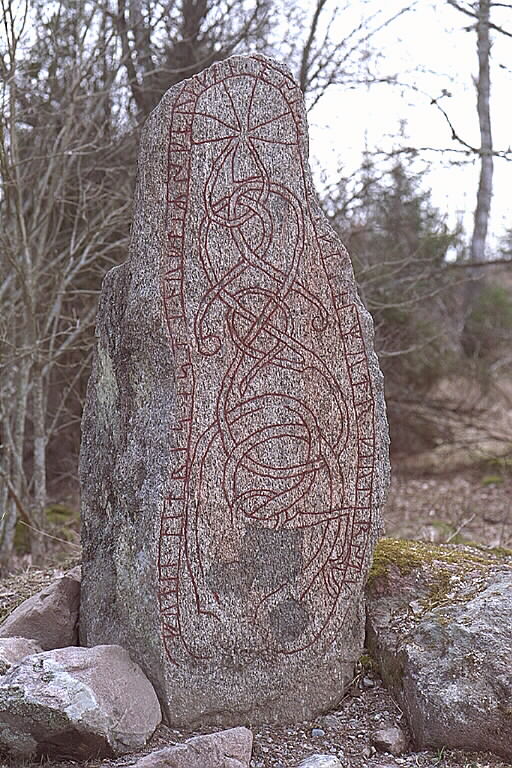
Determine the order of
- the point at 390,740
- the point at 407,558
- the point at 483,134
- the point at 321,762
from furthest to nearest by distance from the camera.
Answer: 1. the point at 483,134
2. the point at 407,558
3. the point at 390,740
4. the point at 321,762

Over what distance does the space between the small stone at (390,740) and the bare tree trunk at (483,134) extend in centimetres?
415

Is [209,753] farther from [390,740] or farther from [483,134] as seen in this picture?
[483,134]

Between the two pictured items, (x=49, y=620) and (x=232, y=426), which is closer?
(x=232, y=426)

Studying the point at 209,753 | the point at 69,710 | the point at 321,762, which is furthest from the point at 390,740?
the point at 69,710

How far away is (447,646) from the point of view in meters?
3.46

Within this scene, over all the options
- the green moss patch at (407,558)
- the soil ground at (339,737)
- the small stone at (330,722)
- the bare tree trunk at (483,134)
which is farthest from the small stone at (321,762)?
the bare tree trunk at (483,134)

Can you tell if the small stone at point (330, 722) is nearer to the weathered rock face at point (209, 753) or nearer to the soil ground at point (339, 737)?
the soil ground at point (339, 737)

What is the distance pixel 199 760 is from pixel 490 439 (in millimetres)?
7412

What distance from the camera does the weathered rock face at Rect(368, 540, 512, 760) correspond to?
3273 millimetres

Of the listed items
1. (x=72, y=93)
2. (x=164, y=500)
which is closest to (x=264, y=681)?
(x=164, y=500)

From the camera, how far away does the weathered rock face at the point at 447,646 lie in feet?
10.7

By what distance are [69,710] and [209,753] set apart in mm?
487

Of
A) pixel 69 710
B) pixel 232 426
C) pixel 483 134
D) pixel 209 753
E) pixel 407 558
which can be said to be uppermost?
pixel 483 134

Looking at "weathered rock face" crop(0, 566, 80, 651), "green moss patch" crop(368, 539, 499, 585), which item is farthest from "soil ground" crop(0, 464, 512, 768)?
"weathered rock face" crop(0, 566, 80, 651)
